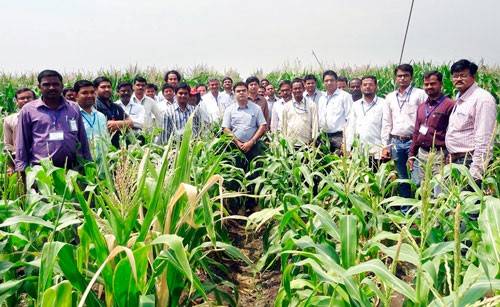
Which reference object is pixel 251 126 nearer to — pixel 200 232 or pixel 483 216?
pixel 200 232

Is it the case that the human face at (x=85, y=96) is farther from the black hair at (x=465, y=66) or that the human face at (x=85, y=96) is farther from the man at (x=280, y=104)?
the black hair at (x=465, y=66)

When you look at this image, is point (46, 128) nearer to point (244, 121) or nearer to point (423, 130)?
point (244, 121)

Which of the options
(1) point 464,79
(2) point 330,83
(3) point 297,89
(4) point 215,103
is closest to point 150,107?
(4) point 215,103

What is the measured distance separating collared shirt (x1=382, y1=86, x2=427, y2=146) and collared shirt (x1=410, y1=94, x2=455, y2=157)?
435mm

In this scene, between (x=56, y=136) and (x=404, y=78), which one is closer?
(x=56, y=136)

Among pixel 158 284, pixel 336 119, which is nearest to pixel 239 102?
pixel 336 119

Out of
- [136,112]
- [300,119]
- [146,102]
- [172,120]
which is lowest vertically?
[300,119]

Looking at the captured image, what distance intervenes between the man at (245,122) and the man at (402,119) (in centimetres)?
170

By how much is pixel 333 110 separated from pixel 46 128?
3.89 m

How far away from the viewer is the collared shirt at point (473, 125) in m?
3.43

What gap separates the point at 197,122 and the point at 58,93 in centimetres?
220

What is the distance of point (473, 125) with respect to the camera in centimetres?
361

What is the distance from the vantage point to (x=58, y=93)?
3.55 metres

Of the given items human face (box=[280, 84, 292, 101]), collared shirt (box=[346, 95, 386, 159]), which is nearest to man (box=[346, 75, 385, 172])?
collared shirt (box=[346, 95, 386, 159])
